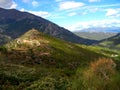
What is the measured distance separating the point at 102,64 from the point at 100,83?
20.6 meters

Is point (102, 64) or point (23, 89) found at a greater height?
point (102, 64)

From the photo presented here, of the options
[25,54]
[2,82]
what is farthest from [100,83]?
[25,54]

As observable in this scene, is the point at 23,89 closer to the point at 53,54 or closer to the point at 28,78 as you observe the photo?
the point at 28,78

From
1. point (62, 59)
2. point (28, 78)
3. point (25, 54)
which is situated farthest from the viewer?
point (62, 59)

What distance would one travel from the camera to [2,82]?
7669 centimetres

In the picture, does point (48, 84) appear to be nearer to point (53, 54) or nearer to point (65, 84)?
point (65, 84)

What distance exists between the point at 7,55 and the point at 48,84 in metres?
77.2

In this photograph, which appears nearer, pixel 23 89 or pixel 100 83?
pixel 100 83

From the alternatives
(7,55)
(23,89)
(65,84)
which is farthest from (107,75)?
(7,55)

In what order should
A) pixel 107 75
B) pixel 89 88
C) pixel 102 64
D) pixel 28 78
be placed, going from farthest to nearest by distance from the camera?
1. pixel 28 78
2. pixel 102 64
3. pixel 107 75
4. pixel 89 88

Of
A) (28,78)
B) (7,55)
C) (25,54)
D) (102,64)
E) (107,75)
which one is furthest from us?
(25,54)

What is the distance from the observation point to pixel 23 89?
67.0 metres

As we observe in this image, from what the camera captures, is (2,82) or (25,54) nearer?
(2,82)

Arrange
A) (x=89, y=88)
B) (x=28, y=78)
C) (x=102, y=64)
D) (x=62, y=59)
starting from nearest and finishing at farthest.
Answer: (x=89, y=88) < (x=102, y=64) < (x=28, y=78) < (x=62, y=59)
